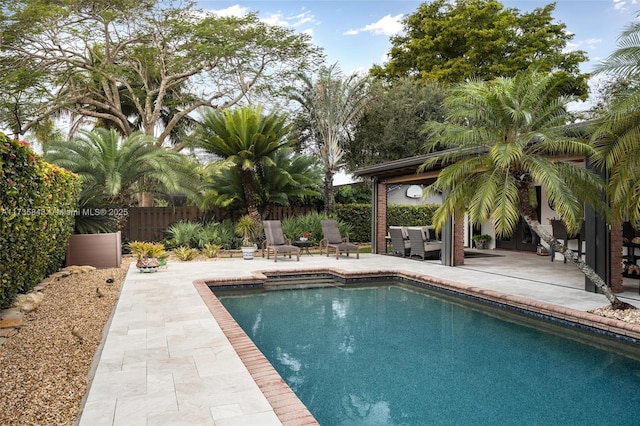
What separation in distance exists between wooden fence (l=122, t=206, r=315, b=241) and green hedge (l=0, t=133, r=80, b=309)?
27.1 feet

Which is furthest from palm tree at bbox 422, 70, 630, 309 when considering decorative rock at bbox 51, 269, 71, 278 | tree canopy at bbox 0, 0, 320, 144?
tree canopy at bbox 0, 0, 320, 144

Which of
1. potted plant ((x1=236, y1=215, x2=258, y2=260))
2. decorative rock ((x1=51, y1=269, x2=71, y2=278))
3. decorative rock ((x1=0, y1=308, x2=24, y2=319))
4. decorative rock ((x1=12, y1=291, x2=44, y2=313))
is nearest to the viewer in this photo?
decorative rock ((x1=0, y1=308, x2=24, y2=319))

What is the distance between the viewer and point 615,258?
802cm

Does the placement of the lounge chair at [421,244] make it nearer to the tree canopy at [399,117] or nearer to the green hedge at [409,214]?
the green hedge at [409,214]

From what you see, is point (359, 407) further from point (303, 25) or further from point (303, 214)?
point (303, 25)

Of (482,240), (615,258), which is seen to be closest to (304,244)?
(482,240)

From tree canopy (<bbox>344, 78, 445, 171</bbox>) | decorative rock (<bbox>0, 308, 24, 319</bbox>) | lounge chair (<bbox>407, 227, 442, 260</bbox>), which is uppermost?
tree canopy (<bbox>344, 78, 445, 171</bbox>)

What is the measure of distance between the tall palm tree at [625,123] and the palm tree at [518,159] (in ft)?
1.22

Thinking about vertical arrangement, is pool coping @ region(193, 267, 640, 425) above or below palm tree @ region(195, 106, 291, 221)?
below

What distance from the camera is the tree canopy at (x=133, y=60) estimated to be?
777 inches

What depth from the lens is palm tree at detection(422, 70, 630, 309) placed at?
6.70 metres

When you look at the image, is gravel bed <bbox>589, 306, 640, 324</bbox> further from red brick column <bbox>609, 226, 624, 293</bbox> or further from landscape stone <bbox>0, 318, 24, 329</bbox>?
landscape stone <bbox>0, 318, 24, 329</bbox>

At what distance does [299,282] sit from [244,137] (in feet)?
22.0

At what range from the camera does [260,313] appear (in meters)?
7.58
